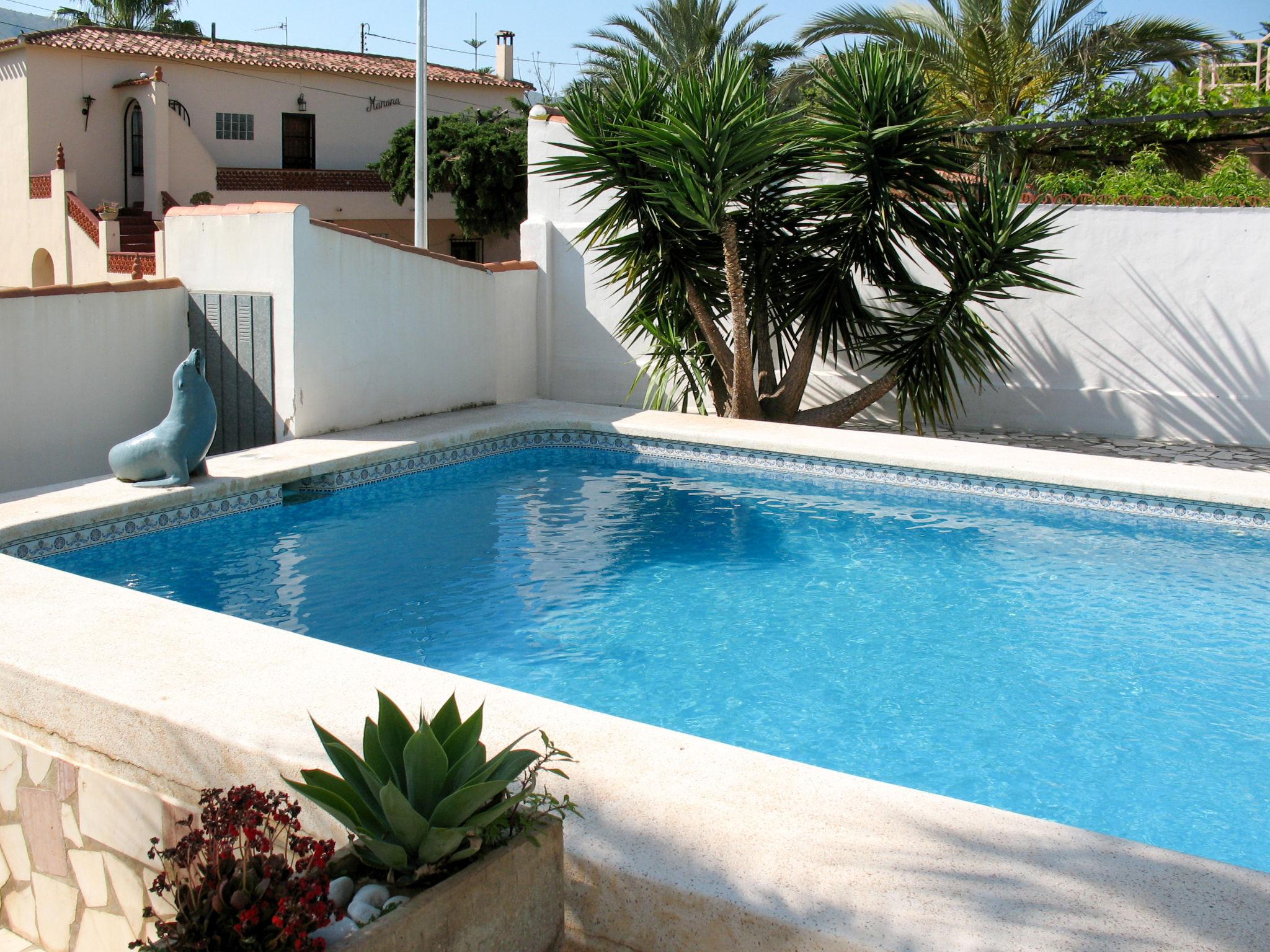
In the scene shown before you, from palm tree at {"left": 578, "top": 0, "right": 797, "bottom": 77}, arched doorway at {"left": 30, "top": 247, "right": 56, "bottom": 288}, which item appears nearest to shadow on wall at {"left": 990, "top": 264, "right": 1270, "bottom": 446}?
palm tree at {"left": 578, "top": 0, "right": 797, "bottom": 77}

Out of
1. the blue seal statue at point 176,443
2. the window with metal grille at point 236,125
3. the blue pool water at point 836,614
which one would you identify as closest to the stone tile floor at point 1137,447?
the blue pool water at point 836,614

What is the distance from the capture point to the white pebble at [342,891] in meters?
2.50

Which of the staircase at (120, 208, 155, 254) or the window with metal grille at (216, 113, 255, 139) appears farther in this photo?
the window with metal grille at (216, 113, 255, 139)

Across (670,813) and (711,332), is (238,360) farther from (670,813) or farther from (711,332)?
(670,813)

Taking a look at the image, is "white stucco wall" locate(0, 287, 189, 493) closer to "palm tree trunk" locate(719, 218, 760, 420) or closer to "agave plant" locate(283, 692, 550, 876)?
"palm tree trunk" locate(719, 218, 760, 420)

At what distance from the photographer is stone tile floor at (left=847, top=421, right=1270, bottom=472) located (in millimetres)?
9648

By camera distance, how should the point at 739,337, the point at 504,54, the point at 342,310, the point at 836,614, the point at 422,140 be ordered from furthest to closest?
the point at 504,54 → the point at 422,140 → the point at 739,337 → the point at 342,310 → the point at 836,614

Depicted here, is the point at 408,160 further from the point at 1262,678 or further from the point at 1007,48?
the point at 1262,678

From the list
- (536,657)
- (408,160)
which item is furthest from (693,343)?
(408,160)

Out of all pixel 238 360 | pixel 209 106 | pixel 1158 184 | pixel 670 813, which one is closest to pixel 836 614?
pixel 670 813

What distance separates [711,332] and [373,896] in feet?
27.5

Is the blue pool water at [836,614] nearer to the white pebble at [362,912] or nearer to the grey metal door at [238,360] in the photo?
the white pebble at [362,912]

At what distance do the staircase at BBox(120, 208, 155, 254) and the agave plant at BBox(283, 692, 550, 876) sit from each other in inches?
900

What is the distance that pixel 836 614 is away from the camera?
6.31 metres
